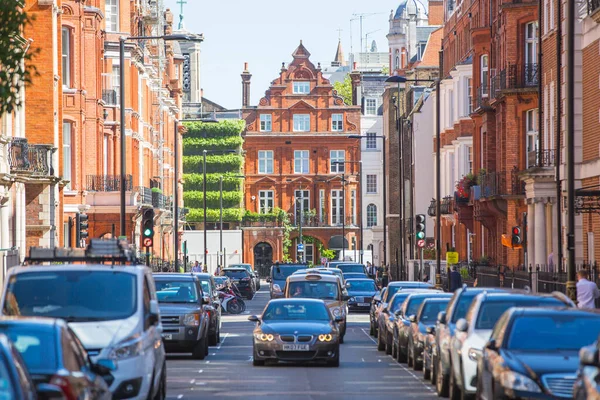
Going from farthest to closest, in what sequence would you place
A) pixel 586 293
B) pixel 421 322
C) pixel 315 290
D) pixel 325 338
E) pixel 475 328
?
1. pixel 315 290
2. pixel 586 293
3. pixel 325 338
4. pixel 421 322
5. pixel 475 328

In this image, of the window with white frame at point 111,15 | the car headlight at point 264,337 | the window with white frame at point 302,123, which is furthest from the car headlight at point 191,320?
the window with white frame at point 302,123

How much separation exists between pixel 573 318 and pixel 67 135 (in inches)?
1595

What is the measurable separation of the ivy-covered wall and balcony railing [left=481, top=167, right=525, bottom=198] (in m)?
Answer: 70.9

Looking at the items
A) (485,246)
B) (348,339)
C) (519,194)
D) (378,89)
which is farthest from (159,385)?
(378,89)

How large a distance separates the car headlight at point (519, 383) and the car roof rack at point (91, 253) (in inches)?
243

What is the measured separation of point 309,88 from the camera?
131 m

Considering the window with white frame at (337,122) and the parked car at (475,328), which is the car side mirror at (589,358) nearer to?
the parked car at (475,328)

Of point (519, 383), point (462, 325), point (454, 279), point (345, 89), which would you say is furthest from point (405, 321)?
point (345, 89)

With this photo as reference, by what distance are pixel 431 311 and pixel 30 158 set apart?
19.9 m

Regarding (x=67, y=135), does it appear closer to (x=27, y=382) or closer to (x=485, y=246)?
(x=485, y=246)

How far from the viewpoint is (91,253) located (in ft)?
65.3

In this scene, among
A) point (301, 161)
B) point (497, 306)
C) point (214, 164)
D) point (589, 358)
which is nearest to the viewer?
point (589, 358)

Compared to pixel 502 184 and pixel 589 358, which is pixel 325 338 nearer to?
pixel 589 358

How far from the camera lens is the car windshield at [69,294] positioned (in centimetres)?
1847
